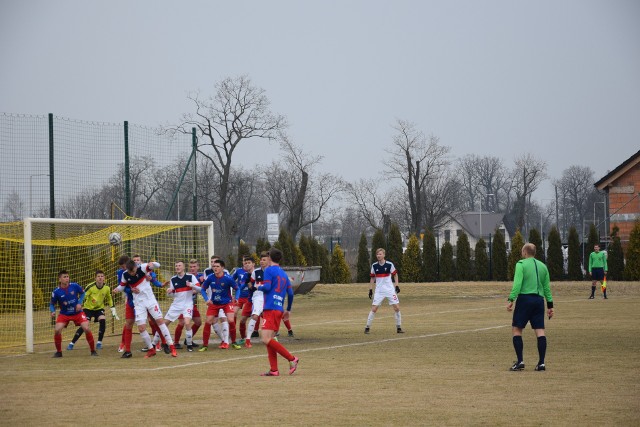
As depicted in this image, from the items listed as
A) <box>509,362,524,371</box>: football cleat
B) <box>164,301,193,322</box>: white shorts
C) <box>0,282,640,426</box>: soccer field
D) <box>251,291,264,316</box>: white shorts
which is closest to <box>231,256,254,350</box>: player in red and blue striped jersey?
<box>251,291,264,316</box>: white shorts

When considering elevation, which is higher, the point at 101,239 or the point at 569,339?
the point at 101,239

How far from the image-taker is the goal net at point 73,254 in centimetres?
2392

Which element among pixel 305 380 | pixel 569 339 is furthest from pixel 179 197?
pixel 305 380

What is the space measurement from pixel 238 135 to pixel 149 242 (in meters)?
30.6

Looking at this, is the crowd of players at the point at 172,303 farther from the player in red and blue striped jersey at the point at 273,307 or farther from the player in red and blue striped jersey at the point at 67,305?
the player in red and blue striped jersey at the point at 273,307

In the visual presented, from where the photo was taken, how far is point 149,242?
26.3 meters

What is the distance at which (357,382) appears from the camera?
1308cm

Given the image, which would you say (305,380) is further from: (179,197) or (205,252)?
(179,197)

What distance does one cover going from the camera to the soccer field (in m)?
10.2

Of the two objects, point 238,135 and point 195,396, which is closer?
point 195,396

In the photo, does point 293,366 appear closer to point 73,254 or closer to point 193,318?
point 193,318

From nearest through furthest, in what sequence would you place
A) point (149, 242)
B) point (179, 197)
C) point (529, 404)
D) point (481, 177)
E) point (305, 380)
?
point (529, 404)
point (305, 380)
point (149, 242)
point (179, 197)
point (481, 177)

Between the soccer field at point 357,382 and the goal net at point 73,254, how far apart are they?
107 inches

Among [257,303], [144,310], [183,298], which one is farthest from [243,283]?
[144,310]
